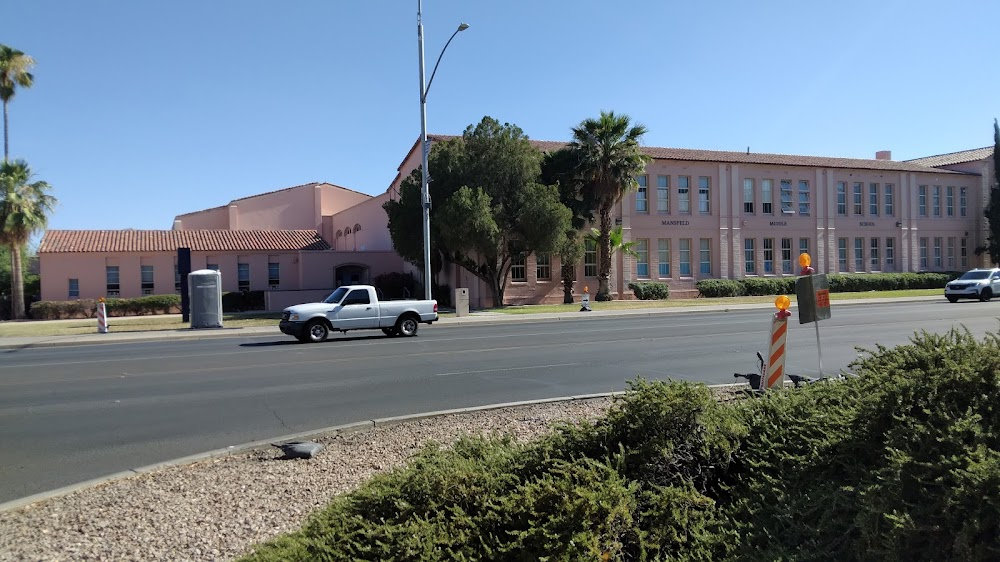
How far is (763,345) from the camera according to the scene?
16391 millimetres

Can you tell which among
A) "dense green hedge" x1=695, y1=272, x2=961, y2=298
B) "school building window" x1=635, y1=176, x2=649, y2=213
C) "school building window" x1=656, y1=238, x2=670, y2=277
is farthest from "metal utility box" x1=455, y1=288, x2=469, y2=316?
"dense green hedge" x1=695, y1=272, x2=961, y2=298

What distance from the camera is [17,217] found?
3812 centimetres

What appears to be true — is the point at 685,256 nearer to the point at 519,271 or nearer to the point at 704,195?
the point at 704,195

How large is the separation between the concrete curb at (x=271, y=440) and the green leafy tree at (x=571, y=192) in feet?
89.5

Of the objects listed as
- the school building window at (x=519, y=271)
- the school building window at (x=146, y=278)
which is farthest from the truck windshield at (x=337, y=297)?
the school building window at (x=146, y=278)

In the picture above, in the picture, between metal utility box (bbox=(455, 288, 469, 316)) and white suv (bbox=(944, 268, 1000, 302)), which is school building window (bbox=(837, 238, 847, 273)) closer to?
white suv (bbox=(944, 268, 1000, 302))

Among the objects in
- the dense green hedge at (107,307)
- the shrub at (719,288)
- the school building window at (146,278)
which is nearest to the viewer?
the dense green hedge at (107,307)

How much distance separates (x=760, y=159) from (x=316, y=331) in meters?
34.5

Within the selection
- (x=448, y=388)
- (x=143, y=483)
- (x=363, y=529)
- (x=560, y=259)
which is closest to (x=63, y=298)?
(x=560, y=259)

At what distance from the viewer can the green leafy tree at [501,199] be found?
3247 centimetres

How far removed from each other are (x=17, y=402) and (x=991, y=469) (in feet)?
40.8

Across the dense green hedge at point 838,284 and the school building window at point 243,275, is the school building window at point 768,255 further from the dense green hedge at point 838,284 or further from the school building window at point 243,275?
the school building window at point 243,275

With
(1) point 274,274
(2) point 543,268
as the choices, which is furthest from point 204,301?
(2) point 543,268

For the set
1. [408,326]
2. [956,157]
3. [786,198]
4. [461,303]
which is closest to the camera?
[408,326]
